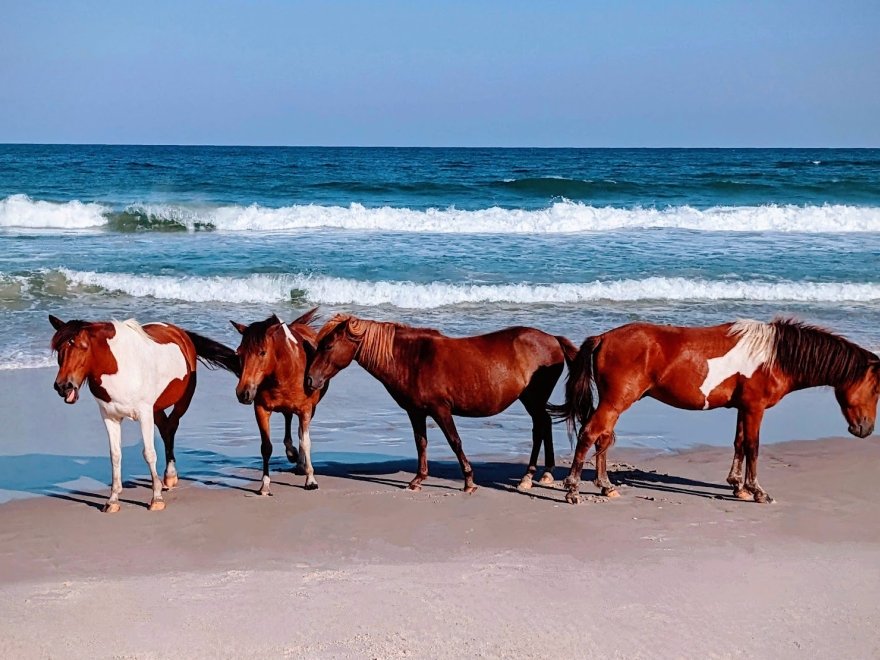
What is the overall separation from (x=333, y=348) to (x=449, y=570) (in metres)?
1.84

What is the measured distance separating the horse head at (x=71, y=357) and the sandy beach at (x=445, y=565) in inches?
32.5

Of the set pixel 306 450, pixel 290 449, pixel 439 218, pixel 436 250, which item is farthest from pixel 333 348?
pixel 439 218

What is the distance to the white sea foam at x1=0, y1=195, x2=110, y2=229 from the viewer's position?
25.6 meters

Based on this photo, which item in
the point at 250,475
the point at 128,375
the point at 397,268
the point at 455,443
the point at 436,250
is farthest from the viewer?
the point at 436,250

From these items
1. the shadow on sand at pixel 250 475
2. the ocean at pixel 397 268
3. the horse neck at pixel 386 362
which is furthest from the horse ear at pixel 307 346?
the ocean at pixel 397 268

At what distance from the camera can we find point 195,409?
28.9ft

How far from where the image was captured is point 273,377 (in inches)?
253

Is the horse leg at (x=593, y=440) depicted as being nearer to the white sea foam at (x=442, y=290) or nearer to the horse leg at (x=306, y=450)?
the horse leg at (x=306, y=450)

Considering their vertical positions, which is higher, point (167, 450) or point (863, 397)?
point (863, 397)

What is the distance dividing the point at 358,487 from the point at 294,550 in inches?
49.1

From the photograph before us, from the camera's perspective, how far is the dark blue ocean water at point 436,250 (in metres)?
14.3

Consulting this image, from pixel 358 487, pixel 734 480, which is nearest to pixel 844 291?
pixel 734 480

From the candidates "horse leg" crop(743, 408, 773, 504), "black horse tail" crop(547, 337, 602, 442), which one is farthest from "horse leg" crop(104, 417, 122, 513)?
"horse leg" crop(743, 408, 773, 504)

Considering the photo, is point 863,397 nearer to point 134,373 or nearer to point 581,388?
point 581,388
